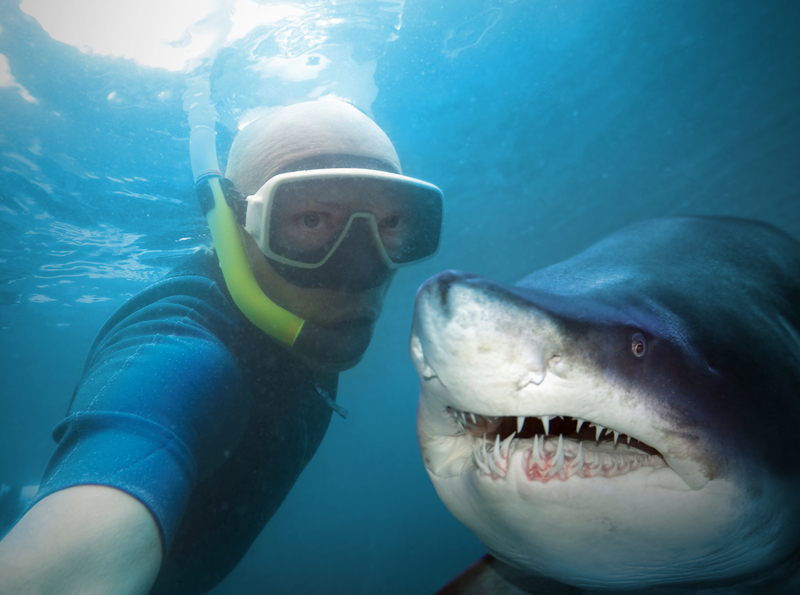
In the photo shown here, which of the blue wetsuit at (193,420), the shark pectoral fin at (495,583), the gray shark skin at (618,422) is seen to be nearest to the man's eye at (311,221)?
the blue wetsuit at (193,420)

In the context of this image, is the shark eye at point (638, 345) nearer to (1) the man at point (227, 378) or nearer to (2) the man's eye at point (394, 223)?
(1) the man at point (227, 378)

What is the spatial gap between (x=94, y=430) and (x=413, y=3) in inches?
357

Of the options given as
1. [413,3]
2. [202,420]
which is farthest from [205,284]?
[413,3]

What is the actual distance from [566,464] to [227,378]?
57.0 inches

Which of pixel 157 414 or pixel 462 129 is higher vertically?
pixel 462 129

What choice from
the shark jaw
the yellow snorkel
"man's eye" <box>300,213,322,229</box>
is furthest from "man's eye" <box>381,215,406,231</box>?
the shark jaw

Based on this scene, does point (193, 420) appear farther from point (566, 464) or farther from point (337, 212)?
point (337, 212)

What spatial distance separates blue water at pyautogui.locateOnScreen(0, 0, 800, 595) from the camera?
25.5 ft

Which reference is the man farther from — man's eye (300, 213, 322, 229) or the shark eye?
the shark eye

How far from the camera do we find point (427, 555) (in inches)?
1039

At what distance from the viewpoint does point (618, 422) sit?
108 centimetres

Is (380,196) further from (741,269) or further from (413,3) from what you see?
(413,3)

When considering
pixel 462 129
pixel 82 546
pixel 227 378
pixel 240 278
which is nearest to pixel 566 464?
pixel 82 546

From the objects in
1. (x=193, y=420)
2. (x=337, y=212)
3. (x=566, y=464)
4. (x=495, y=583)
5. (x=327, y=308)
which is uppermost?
(x=337, y=212)
